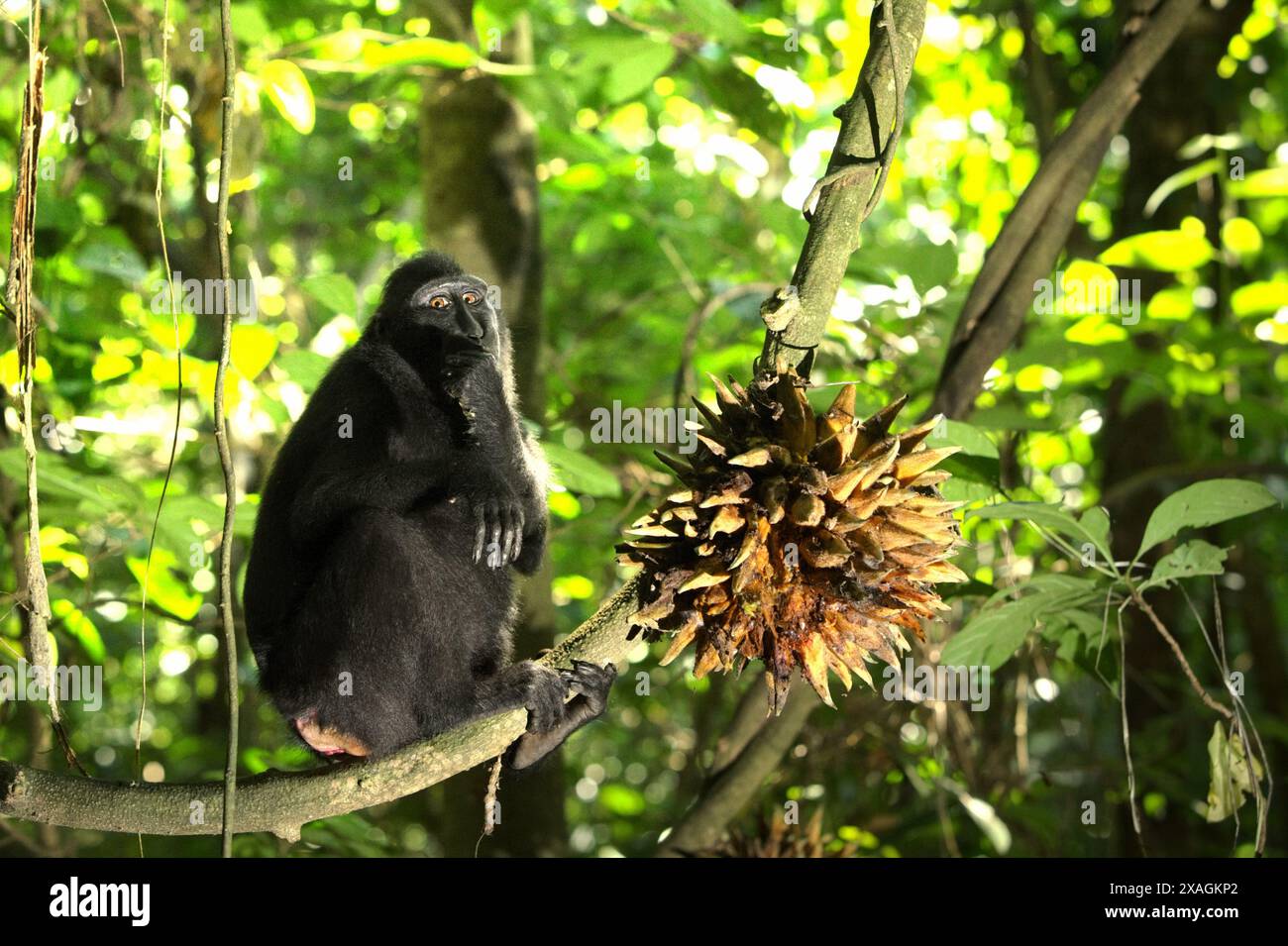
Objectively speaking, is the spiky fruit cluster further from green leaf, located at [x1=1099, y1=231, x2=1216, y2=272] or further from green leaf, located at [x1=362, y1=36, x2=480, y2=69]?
green leaf, located at [x1=362, y1=36, x2=480, y2=69]

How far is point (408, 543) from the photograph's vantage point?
3100 millimetres

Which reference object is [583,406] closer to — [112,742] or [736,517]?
[736,517]

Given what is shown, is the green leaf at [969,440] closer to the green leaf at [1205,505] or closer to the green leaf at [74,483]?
the green leaf at [1205,505]

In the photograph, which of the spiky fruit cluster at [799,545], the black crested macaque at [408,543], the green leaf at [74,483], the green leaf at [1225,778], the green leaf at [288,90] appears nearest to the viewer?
the spiky fruit cluster at [799,545]

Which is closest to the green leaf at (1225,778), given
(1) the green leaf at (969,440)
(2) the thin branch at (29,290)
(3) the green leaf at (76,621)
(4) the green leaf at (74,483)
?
(1) the green leaf at (969,440)

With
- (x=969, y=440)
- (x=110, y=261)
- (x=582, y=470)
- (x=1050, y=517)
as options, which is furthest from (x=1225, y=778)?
(x=110, y=261)

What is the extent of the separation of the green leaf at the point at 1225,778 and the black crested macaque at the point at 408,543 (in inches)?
64.4

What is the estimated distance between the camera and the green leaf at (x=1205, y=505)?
2.70 metres

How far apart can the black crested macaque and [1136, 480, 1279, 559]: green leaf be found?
4.87ft

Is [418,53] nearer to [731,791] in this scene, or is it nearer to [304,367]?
[304,367]

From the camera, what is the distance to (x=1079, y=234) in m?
6.68

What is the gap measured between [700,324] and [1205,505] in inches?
74.7

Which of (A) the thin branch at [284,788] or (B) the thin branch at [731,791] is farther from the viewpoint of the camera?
(B) the thin branch at [731,791]
